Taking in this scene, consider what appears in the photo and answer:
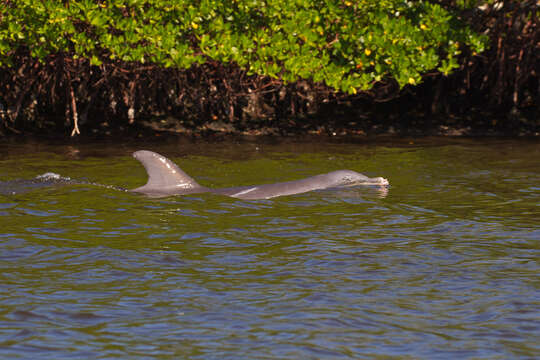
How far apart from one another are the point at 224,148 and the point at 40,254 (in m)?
9.78

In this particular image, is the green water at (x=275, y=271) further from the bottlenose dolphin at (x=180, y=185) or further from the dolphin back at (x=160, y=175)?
the dolphin back at (x=160, y=175)

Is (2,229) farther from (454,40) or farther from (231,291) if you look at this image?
(454,40)

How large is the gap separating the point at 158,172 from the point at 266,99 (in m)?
10.2

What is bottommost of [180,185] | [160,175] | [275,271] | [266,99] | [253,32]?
[275,271]

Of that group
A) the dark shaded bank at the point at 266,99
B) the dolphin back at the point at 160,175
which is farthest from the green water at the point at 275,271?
the dark shaded bank at the point at 266,99

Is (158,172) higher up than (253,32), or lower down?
lower down

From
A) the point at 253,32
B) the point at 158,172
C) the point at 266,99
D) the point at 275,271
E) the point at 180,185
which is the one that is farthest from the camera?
the point at 266,99

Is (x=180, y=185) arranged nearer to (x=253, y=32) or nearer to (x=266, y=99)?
(x=253, y=32)

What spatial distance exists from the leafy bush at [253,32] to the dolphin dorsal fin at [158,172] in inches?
184

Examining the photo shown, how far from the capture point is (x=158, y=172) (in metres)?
11.3

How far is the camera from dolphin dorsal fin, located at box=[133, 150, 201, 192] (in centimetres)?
1126

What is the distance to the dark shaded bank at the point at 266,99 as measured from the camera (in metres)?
18.7

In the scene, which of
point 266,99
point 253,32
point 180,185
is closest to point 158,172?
point 180,185

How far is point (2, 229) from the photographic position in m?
8.93
